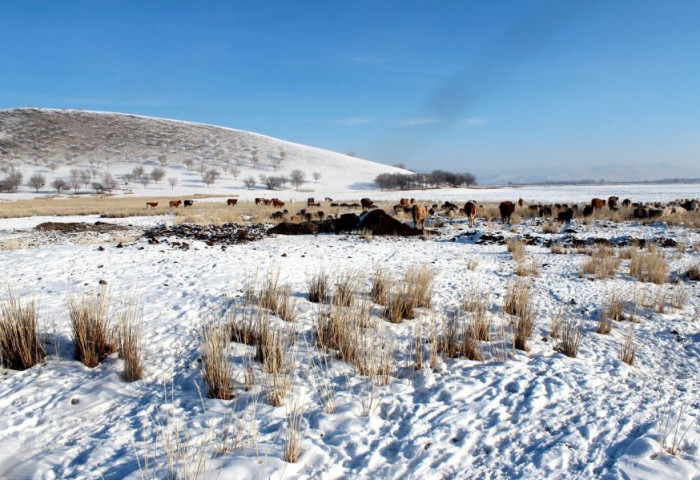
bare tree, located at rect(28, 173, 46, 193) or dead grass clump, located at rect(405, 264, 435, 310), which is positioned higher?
bare tree, located at rect(28, 173, 46, 193)

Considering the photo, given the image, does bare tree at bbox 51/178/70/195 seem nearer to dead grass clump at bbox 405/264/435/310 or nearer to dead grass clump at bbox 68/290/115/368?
dead grass clump at bbox 68/290/115/368

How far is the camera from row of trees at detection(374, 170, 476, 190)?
302 feet

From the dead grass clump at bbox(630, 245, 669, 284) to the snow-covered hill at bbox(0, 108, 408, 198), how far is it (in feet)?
243

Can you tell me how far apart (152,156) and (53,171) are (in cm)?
2097

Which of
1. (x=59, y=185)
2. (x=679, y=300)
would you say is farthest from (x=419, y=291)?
(x=59, y=185)

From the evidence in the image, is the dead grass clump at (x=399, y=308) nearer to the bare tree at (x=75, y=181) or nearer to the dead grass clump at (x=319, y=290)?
the dead grass clump at (x=319, y=290)

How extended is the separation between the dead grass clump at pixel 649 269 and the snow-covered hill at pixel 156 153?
243 feet

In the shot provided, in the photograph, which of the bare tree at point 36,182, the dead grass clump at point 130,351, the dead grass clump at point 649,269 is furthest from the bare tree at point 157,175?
the dead grass clump at point 130,351

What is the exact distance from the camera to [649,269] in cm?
828

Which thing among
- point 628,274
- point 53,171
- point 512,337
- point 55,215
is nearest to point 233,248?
point 512,337

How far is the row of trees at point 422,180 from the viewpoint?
92.1 m

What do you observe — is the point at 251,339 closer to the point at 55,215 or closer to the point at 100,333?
the point at 100,333

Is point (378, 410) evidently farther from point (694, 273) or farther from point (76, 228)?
point (76, 228)

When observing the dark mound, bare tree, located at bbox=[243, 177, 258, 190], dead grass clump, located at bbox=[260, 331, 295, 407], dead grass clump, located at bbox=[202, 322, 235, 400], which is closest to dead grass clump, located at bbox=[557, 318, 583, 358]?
dead grass clump, located at bbox=[260, 331, 295, 407]
